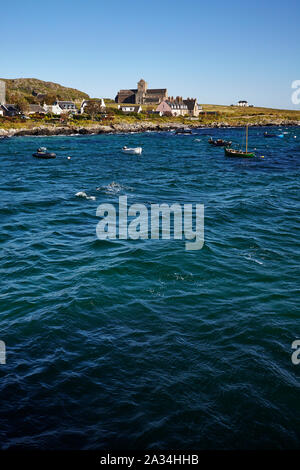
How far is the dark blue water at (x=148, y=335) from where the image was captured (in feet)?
39.1

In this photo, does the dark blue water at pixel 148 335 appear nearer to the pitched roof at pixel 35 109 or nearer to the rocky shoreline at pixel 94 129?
the rocky shoreline at pixel 94 129

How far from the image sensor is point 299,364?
1505 centimetres

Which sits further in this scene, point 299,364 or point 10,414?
point 299,364

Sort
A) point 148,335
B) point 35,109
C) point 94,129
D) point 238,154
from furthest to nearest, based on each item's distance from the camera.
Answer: point 35,109 < point 94,129 < point 238,154 < point 148,335

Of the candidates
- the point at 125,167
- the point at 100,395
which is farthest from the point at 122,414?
the point at 125,167

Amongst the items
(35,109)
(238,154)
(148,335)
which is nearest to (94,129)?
(35,109)

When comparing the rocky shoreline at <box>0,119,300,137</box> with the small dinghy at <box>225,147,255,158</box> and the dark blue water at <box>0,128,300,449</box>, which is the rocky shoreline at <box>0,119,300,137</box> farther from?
the dark blue water at <box>0,128,300,449</box>

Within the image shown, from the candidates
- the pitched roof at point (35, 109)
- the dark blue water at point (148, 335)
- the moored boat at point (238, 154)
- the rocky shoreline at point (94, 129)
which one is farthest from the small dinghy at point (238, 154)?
the pitched roof at point (35, 109)

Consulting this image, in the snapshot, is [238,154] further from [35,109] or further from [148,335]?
[35,109]

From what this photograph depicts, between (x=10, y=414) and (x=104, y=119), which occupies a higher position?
(x=104, y=119)

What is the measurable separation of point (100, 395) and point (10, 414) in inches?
123

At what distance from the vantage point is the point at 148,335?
16828mm

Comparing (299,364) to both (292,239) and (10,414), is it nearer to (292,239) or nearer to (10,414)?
(10,414)
